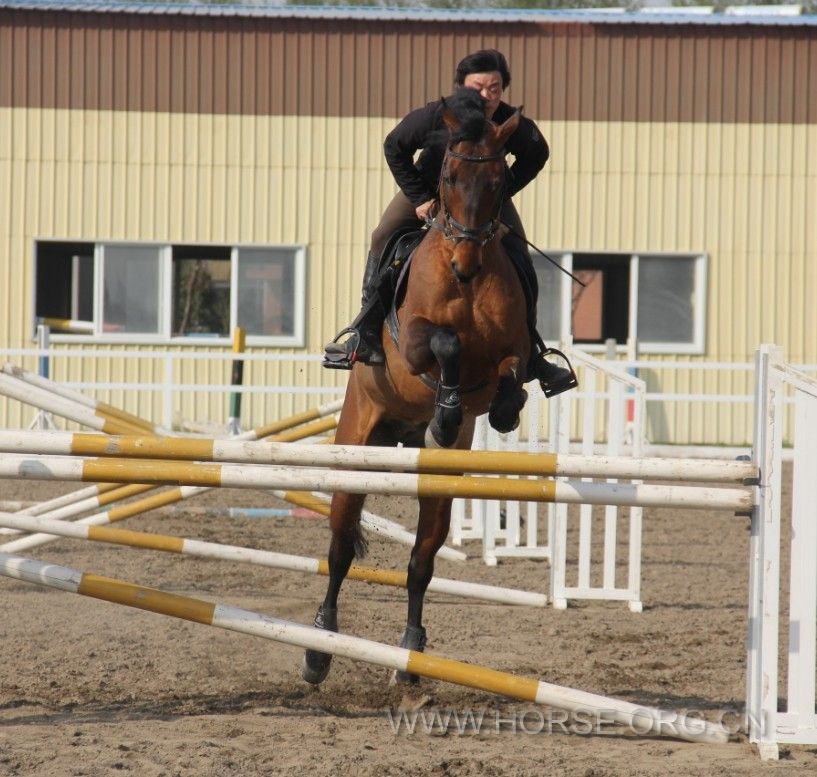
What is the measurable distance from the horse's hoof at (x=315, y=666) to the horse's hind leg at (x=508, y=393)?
1.17 m

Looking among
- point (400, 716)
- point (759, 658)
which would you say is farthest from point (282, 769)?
point (759, 658)

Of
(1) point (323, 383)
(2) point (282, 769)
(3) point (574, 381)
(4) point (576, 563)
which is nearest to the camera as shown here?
(2) point (282, 769)

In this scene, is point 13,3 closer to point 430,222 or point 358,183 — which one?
point 358,183

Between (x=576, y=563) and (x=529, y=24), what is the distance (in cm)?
928

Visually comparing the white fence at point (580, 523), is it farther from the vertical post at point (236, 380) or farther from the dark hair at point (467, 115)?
the vertical post at point (236, 380)

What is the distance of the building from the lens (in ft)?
52.8

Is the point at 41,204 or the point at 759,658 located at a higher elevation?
the point at 41,204

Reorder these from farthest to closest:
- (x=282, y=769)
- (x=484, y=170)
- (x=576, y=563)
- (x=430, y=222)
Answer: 1. (x=576, y=563)
2. (x=430, y=222)
3. (x=484, y=170)
4. (x=282, y=769)

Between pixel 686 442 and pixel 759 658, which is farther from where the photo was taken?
pixel 686 442

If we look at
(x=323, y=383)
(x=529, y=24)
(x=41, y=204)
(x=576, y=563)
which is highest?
(x=529, y=24)

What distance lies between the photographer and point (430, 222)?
17.0 ft

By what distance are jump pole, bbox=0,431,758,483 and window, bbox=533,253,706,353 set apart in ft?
40.6

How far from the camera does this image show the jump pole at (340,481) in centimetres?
407

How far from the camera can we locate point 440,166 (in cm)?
545
